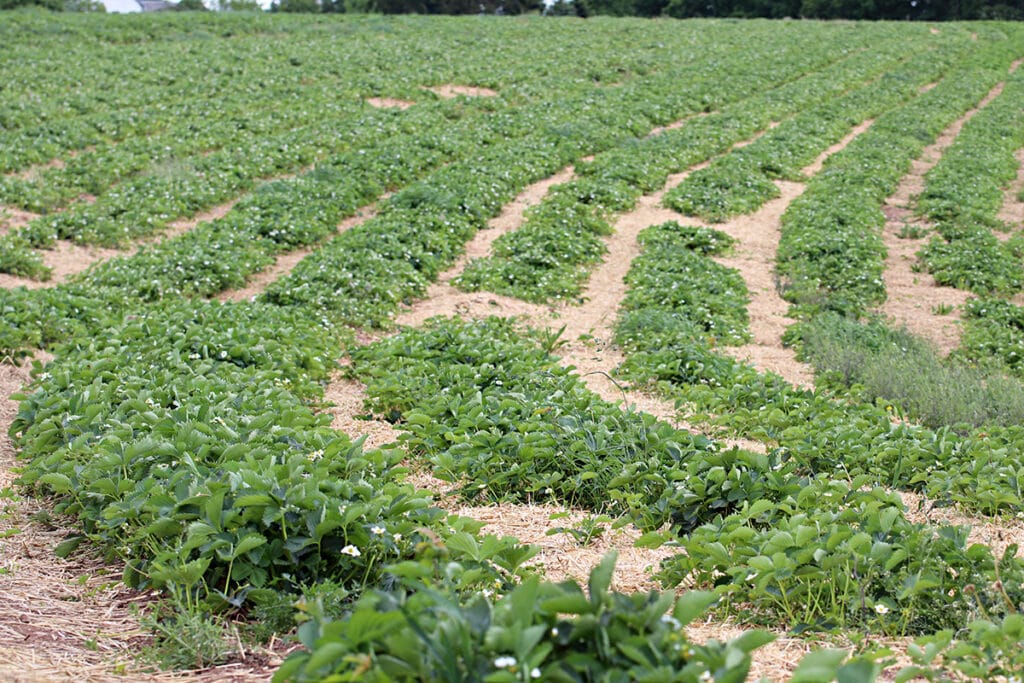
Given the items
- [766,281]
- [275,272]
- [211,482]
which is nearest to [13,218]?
[275,272]

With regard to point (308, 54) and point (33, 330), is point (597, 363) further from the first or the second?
point (308, 54)

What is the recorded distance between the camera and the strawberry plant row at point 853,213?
11641mm

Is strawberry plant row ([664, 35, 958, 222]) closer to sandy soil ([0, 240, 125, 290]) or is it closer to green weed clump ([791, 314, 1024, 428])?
green weed clump ([791, 314, 1024, 428])

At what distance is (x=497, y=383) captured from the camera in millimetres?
6613

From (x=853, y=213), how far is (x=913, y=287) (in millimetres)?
2970

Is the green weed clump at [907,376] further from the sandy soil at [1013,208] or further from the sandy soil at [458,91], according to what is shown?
the sandy soil at [458,91]

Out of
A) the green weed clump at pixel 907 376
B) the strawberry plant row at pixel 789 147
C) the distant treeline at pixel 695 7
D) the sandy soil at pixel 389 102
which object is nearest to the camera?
the green weed clump at pixel 907 376

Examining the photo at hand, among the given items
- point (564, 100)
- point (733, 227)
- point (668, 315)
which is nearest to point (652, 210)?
point (733, 227)

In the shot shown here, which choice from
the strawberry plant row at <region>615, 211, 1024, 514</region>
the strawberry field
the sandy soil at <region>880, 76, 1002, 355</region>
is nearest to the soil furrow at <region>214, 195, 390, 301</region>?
the strawberry field

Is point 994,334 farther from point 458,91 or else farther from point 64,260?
point 458,91

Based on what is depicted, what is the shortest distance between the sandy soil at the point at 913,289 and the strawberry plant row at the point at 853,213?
10.0 inches

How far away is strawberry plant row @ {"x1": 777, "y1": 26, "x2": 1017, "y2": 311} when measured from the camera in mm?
11641

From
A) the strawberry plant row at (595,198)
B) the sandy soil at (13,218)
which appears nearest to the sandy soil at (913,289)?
the strawberry plant row at (595,198)

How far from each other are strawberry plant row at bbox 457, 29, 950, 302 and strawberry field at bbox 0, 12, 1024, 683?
0.31ft
